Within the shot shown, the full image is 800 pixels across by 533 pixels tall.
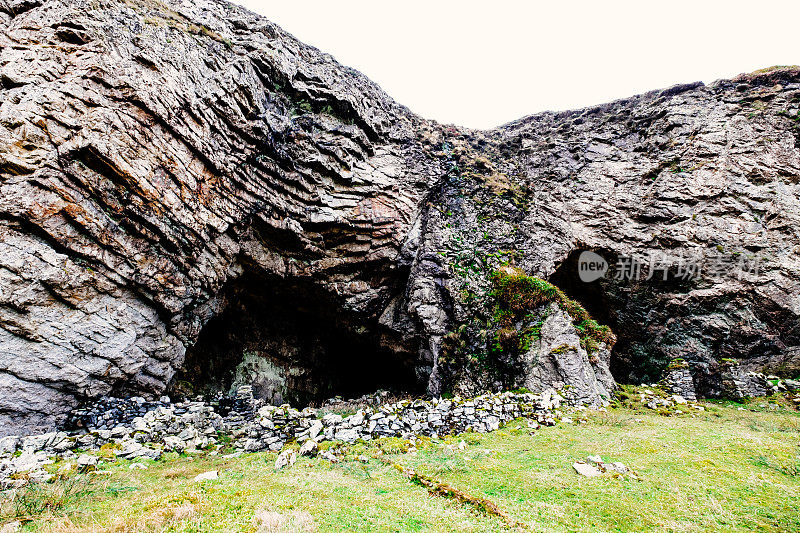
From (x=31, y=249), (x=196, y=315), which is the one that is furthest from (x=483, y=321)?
(x=31, y=249)

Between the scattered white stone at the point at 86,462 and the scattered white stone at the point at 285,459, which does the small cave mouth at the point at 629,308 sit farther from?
the scattered white stone at the point at 86,462

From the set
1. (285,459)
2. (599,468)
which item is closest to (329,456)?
(285,459)

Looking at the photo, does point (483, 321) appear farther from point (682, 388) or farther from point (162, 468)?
point (162, 468)

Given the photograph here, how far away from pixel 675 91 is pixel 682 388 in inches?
845

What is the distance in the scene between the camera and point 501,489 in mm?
7254

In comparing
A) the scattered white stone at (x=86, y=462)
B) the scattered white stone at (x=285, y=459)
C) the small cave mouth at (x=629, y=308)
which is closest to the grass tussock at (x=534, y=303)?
the small cave mouth at (x=629, y=308)

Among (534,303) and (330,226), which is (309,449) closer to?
(330,226)

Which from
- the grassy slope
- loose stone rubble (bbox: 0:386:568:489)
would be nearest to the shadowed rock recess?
loose stone rubble (bbox: 0:386:568:489)

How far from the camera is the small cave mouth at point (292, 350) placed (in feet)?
65.6

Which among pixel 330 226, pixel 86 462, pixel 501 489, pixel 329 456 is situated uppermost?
pixel 330 226

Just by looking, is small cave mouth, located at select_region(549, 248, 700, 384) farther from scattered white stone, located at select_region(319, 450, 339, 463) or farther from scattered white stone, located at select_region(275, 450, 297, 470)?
scattered white stone, located at select_region(275, 450, 297, 470)

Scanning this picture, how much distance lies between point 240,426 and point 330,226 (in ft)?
34.5

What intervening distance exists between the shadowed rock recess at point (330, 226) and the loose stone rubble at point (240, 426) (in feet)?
2.97

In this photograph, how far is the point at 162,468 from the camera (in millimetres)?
9461
